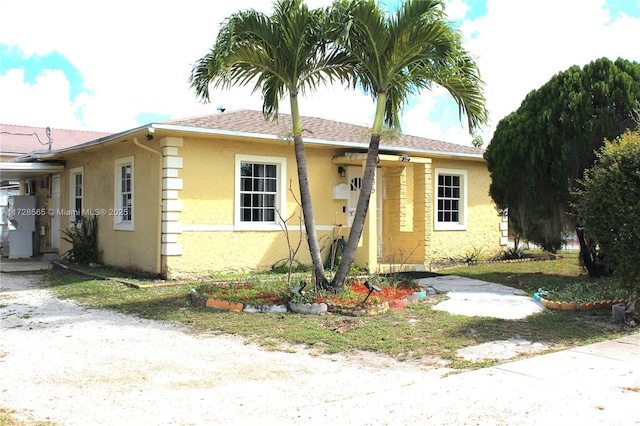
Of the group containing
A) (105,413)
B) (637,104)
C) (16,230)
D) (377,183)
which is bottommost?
(105,413)

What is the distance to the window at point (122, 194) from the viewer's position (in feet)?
47.3

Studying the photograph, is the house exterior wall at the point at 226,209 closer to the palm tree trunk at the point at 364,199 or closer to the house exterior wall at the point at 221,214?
the house exterior wall at the point at 221,214

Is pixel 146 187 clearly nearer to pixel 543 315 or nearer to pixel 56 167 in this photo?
pixel 56 167

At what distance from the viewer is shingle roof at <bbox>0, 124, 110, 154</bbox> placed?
29.1m

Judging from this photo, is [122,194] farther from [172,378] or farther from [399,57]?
[172,378]

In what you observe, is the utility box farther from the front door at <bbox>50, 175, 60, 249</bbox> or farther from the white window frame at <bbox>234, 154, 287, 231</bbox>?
the front door at <bbox>50, 175, 60, 249</bbox>

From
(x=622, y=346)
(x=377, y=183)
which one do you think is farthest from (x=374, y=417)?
(x=377, y=183)

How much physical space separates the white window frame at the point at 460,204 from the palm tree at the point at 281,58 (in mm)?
7212

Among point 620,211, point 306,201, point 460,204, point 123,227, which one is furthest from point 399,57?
point 460,204

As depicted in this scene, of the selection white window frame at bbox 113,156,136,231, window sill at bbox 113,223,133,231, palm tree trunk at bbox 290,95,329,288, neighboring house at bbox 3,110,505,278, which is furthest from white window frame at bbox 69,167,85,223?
palm tree trunk at bbox 290,95,329,288

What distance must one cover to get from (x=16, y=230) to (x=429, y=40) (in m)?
14.8

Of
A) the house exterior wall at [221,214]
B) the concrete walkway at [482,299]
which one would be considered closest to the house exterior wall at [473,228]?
the concrete walkway at [482,299]

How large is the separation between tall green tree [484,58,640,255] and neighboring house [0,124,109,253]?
498 inches

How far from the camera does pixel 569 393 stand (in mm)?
5016
